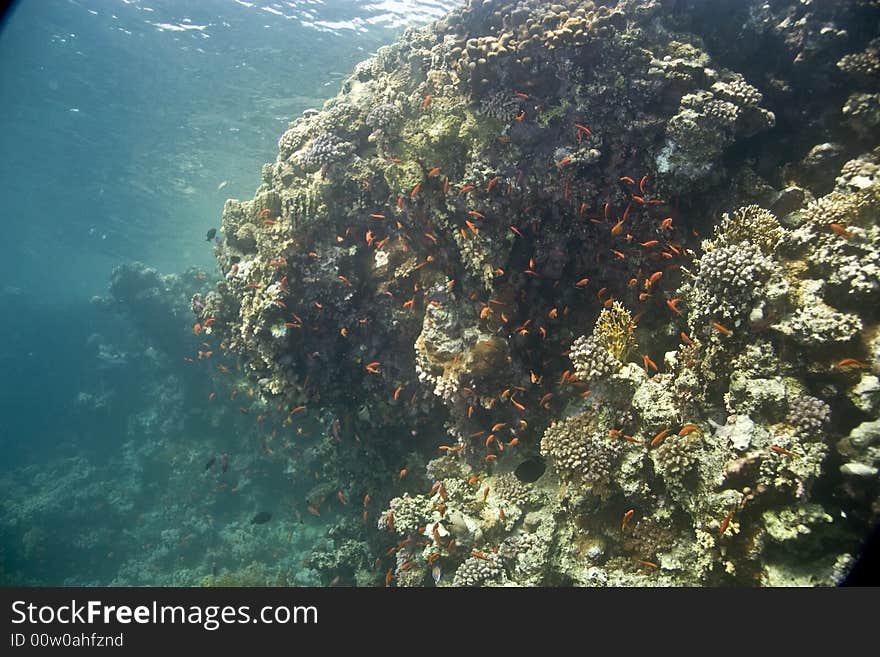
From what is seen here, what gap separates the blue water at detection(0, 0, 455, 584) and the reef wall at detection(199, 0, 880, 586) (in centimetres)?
1035

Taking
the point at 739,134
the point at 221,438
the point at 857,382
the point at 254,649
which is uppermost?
the point at 739,134

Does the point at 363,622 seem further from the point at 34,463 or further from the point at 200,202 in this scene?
the point at 200,202

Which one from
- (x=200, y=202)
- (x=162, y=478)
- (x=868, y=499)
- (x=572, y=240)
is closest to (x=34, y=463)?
(x=162, y=478)

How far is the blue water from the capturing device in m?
16.9

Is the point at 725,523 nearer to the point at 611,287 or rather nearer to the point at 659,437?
the point at 659,437

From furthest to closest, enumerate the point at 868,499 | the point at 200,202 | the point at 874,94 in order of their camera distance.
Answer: the point at 200,202, the point at 874,94, the point at 868,499

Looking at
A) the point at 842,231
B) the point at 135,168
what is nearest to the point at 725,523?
the point at 842,231

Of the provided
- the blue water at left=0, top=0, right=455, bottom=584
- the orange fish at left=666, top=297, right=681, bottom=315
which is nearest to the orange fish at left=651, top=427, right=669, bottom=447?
the orange fish at left=666, top=297, right=681, bottom=315

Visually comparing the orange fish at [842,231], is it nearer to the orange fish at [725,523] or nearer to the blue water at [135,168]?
the orange fish at [725,523]

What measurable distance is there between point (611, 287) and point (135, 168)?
3682 centimetres

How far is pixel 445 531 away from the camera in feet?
23.4

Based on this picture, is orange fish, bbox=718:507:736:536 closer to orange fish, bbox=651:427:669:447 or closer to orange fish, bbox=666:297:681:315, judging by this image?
orange fish, bbox=651:427:669:447

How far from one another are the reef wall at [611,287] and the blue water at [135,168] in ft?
34.0

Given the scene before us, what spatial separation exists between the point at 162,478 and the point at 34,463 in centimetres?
1354
